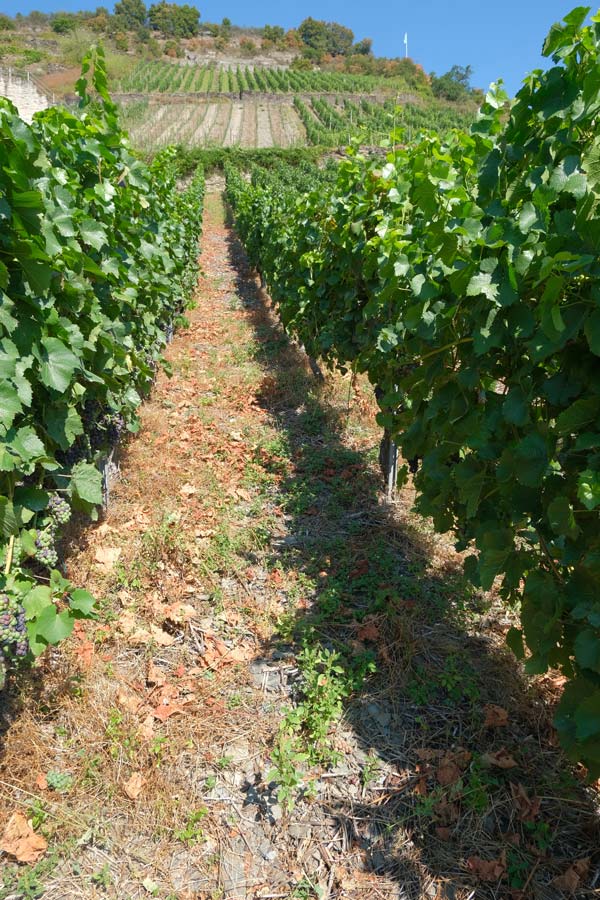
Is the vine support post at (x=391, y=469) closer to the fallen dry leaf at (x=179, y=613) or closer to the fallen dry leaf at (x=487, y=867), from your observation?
the fallen dry leaf at (x=179, y=613)

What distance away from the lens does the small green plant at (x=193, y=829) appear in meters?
2.05

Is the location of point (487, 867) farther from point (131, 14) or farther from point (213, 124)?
point (131, 14)

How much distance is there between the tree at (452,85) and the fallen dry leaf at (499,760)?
3286 inches

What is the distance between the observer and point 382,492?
438cm

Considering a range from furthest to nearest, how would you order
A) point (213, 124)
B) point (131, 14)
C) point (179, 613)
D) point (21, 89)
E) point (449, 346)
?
point (131, 14) < point (21, 89) < point (213, 124) < point (179, 613) < point (449, 346)

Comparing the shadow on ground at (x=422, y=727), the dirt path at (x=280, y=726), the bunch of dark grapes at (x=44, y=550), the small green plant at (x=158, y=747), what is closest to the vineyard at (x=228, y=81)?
the dirt path at (x=280, y=726)

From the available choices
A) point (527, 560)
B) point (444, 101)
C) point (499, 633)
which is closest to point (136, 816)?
point (527, 560)

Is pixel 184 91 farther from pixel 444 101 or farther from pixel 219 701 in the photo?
pixel 219 701

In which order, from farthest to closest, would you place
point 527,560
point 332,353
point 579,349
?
point 332,353 < point 527,560 < point 579,349

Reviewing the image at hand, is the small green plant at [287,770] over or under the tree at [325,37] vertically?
under

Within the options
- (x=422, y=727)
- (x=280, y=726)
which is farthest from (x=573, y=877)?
(x=280, y=726)

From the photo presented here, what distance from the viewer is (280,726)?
7.85 ft

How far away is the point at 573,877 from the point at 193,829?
1325 mm

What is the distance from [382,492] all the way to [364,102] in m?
66.1
